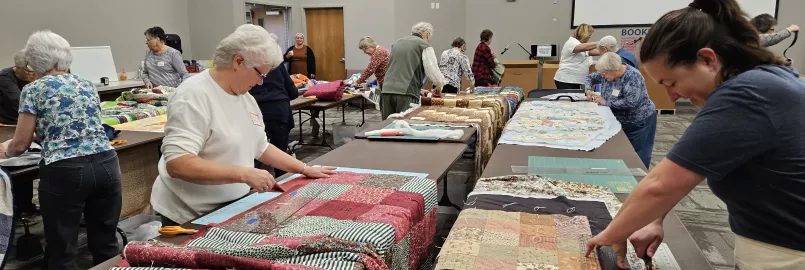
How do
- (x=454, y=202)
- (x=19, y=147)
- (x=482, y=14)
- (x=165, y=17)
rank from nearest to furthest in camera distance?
(x=19, y=147)
(x=454, y=202)
(x=165, y=17)
(x=482, y=14)

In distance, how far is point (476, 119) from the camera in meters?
3.66

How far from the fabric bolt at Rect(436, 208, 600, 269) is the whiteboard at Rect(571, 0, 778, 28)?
9.20 metres

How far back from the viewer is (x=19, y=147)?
2301mm

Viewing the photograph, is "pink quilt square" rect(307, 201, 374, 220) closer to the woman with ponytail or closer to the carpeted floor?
the woman with ponytail

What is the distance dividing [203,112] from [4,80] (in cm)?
276

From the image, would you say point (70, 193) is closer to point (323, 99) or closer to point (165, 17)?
point (323, 99)

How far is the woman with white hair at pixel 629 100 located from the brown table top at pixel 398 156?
1.75m

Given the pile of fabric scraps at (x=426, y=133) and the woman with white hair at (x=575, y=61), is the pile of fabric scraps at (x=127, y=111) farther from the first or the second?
the woman with white hair at (x=575, y=61)

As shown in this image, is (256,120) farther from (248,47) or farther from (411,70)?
(411,70)

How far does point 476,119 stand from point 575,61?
3.18 metres

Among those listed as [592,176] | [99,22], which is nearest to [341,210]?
[592,176]

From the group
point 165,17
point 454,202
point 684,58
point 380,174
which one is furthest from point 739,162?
point 165,17

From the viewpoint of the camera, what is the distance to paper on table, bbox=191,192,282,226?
1597 millimetres

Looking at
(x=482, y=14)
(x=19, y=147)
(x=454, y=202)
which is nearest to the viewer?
→ (x=19, y=147)
